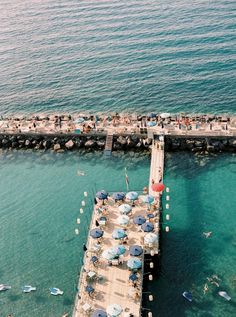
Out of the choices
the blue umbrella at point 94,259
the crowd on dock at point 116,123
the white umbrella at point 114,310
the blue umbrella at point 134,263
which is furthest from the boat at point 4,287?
the crowd on dock at point 116,123

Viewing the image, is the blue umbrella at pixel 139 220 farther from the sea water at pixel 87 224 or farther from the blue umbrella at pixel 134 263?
the blue umbrella at pixel 134 263

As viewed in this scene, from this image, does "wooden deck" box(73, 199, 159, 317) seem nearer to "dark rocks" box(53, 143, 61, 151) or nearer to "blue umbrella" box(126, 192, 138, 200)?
"blue umbrella" box(126, 192, 138, 200)

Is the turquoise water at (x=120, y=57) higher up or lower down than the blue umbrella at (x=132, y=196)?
higher up

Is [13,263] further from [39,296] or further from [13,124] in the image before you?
[13,124]

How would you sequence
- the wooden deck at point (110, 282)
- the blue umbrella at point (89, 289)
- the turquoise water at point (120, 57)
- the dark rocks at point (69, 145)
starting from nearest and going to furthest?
the wooden deck at point (110, 282) < the blue umbrella at point (89, 289) < the dark rocks at point (69, 145) < the turquoise water at point (120, 57)

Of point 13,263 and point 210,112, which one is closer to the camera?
point 13,263

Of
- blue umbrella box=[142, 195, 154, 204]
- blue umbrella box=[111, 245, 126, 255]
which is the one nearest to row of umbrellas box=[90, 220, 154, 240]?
blue umbrella box=[111, 245, 126, 255]

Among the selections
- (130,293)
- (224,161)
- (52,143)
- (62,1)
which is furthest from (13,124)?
(62,1)

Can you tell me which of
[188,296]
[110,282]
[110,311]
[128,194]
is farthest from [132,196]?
[110,311]
